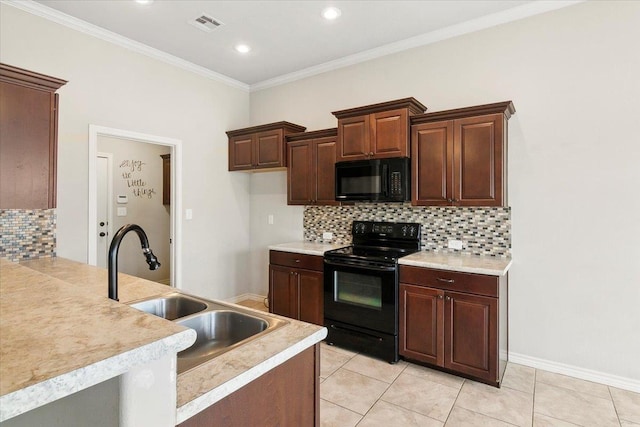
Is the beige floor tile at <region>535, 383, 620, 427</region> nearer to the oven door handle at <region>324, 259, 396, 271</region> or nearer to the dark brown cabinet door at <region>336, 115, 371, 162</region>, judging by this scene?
the oven door handle at <region>324, 259, 396, 271</region>

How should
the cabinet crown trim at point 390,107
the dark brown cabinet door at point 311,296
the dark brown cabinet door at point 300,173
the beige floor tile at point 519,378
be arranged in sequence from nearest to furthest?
the beige floor tile at point 519,378
the cabinet crown trim at point 390,107
the dark brown cabinet door at point 311,296
the dark brown cabinet door at point 300,173

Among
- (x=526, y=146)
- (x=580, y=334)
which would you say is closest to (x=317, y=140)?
(x=526, y=146)

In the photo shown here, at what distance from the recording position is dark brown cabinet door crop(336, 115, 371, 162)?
10.8ft

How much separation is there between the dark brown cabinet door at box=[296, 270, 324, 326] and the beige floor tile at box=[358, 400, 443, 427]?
1.18m

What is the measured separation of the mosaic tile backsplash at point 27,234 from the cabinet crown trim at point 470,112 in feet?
10.4

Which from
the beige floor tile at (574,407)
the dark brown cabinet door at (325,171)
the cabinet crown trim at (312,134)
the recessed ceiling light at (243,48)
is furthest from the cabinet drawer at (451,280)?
the recessed ceiling light at (243,48)

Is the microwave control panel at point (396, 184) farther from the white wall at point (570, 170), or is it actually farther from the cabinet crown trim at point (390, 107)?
the white wall at point (570, 170)

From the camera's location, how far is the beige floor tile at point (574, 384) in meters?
2.53

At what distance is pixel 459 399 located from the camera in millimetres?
2432

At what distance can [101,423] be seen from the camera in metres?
0.67

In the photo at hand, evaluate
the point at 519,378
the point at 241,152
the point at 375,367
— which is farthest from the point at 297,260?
the point at 519,378

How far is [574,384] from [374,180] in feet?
7.35

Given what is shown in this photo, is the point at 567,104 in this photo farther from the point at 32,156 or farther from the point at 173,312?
the point at 32,156

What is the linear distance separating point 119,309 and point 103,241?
4793mm
